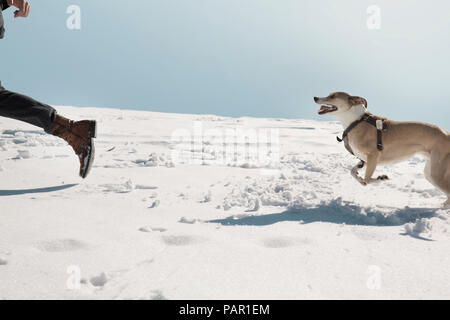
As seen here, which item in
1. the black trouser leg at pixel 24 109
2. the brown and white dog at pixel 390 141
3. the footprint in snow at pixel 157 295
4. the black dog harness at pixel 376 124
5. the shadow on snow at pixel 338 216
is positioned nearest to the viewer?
the footprint in snow at pixel 157 295

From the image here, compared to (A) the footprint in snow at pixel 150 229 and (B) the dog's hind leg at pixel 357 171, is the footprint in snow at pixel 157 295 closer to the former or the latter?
(A) the footprint in snow at pixel 150 229

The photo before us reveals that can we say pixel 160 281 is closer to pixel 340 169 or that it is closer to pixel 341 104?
pixel 341 104

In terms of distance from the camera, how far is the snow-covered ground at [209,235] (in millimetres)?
1483

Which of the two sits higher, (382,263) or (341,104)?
(341,104)

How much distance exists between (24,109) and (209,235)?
6.57 feet

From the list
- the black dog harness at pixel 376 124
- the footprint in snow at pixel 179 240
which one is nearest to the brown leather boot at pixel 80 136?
the footprint in snow at pixel 179 240

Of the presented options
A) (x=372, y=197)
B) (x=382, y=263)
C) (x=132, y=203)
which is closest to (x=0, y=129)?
(x=132, y=203)

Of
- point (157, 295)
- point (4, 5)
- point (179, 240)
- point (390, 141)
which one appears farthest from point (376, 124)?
point (4, 5)

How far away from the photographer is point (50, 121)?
10.0ft

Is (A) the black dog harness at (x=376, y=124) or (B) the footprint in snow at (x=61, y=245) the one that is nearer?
(B) the footprint in snow at (x=61, y=245)

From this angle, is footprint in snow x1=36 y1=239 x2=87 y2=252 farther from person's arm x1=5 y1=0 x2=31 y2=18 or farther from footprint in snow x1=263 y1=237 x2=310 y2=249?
person's arm x1=5 y1=0 x2=31 y2=18
